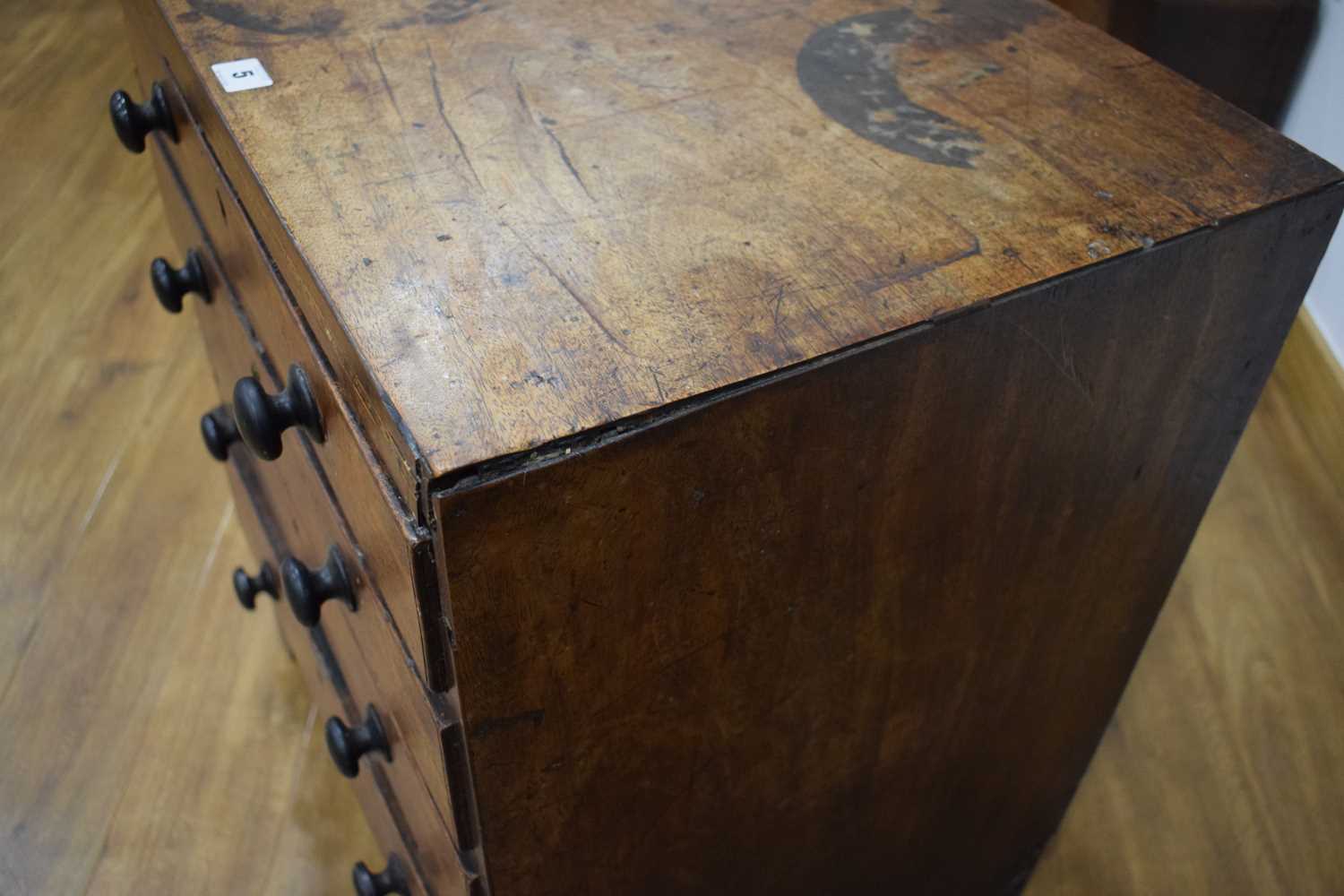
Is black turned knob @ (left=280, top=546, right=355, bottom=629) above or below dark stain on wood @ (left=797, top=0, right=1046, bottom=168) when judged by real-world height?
below

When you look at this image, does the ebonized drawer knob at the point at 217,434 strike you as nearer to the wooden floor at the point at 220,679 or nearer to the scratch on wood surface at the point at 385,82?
the scratch on wood surface at the point at 385,82

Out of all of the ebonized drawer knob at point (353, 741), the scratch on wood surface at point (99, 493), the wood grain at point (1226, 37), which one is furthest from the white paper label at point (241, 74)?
the wood grain at point (1226, 37)

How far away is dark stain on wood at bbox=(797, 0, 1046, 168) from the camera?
66 cm

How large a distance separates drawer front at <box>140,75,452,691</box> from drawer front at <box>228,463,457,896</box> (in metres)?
0.18

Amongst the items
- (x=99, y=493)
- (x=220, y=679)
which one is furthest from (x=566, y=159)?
(x=99, y=493)

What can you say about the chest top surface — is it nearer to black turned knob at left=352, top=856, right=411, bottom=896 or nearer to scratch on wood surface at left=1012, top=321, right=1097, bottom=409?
scratch on wood surface at left=1012, top=321, right=1097, bottom=409

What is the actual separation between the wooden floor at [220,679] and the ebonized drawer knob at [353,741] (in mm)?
399

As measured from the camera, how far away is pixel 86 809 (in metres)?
1.16

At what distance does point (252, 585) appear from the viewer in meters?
1.03

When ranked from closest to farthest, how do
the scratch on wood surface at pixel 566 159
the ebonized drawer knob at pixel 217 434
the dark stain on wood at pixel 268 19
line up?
the scratch on wood surface at pixel 566 159
the dark stain on wood at pixel 268 19
the ebonized drawer knob at pixel 217 434

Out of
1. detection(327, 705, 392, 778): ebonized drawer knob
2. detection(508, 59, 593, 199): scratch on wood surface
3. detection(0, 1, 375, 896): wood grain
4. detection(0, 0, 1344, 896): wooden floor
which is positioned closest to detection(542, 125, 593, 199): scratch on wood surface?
detection(508, 59, 593, 199): scratch on wood surface

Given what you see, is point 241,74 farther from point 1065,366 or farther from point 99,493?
point 99,493

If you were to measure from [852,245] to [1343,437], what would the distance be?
44.7 inches

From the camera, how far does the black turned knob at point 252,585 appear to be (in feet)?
3.35
